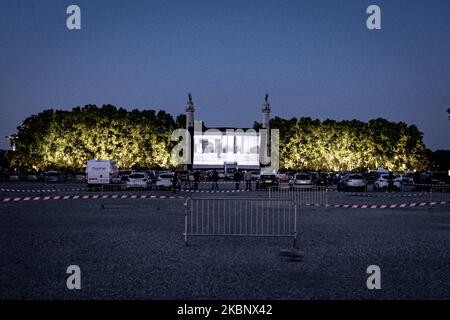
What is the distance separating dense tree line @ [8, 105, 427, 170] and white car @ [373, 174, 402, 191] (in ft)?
176

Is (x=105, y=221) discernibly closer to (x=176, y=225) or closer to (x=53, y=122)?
(x=176, y=225)

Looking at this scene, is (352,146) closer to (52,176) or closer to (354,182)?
(52,176)

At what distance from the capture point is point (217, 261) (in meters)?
10.3

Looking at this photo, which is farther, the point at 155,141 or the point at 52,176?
the point at 155,141

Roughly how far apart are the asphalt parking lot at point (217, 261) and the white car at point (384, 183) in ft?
94.3

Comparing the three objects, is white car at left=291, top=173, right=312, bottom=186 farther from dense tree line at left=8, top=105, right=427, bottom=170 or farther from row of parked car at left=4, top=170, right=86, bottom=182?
dense tree line at left=8, top=105, right=427, bottom=170

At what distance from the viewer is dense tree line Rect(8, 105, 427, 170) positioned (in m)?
86.9

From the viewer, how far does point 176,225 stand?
16.8 meters

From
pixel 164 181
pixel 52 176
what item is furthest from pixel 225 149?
pixel 164 181

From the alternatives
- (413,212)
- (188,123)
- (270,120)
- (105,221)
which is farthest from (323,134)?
(105,221)

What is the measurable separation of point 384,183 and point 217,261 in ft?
127

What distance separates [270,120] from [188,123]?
19388 mm

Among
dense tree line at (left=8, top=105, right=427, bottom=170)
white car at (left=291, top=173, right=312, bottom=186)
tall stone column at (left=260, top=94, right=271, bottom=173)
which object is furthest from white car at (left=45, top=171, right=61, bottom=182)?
tall stone column at (left=260, top=94, right=271, bottom=173)
